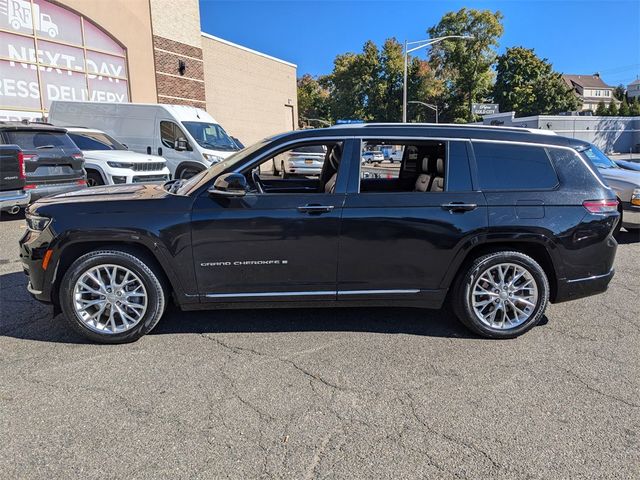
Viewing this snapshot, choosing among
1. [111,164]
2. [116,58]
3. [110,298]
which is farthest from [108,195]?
[116,58]

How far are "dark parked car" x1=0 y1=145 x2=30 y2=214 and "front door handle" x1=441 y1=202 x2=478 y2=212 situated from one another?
6.97 meters

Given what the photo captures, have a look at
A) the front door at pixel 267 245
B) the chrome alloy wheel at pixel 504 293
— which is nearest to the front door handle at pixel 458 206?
the chrome alloy wheel at pixel 504 293

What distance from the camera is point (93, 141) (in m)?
11.2

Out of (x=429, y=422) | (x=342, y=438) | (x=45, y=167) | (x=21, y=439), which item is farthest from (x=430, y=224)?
(x=45, y=167)

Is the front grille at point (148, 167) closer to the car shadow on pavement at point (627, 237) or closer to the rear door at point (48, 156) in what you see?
the rear door at point (48, 156)

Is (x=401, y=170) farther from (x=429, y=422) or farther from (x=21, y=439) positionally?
(x=21, y=439)

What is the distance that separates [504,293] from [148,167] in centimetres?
914

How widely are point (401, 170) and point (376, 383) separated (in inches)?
109

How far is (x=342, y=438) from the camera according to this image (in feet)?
8.58

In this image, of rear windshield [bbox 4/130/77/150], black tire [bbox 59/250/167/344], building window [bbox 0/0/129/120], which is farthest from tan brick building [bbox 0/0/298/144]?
black tire [bbox 59/250/167/344]

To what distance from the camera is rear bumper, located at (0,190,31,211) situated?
725cm

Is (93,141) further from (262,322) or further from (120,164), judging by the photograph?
(262,322)

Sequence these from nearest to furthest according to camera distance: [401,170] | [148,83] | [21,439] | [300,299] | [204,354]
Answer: [21,439], [204,354], [300,299], [401,170], [148,83]

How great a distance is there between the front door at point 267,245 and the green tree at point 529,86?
66.1 metres
